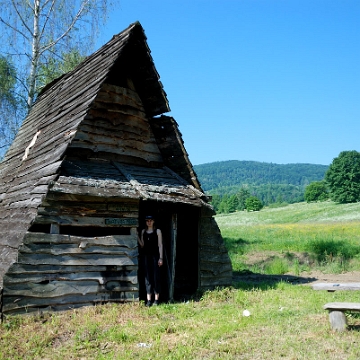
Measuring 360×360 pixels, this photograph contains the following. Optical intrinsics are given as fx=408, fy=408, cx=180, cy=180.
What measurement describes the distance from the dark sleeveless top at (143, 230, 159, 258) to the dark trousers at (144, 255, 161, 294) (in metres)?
0.09

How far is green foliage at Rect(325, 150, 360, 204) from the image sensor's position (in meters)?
66.4

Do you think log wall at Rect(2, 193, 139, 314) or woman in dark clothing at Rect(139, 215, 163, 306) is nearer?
log wall at Rect(2, 193, 139, 314)

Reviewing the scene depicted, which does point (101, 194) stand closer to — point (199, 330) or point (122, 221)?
point (122, 221)

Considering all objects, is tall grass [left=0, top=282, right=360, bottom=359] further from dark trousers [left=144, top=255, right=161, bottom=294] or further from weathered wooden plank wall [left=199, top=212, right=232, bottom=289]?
weathered wooden plank wall [left=199, top=212, right=232, bottom=289]

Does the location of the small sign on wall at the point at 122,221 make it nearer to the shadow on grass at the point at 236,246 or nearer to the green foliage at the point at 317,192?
the shadow on grass at the point at 236,246

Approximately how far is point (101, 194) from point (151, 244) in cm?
151

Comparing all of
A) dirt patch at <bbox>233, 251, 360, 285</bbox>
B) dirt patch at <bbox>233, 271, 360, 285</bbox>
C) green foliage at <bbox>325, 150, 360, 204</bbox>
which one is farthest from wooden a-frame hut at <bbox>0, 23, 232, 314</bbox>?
green foliage at <bbox>325, 150, 360, 204</bbox>

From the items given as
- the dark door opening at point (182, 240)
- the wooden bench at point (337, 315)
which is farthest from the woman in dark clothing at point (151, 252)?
the wooden bench at point (337, 315)

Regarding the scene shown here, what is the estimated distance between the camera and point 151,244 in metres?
8.04

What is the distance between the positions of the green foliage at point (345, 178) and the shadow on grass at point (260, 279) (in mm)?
58482

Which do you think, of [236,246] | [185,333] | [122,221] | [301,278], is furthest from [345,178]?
[185,333]

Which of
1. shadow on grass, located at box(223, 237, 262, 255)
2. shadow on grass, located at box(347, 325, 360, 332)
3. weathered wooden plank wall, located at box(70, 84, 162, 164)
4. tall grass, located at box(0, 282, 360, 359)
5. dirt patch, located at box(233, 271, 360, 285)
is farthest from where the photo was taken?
shadow on grass, located at box(223, 237, 262, 255)

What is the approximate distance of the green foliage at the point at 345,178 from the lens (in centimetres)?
6644

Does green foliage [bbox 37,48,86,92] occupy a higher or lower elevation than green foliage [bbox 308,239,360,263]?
higher
